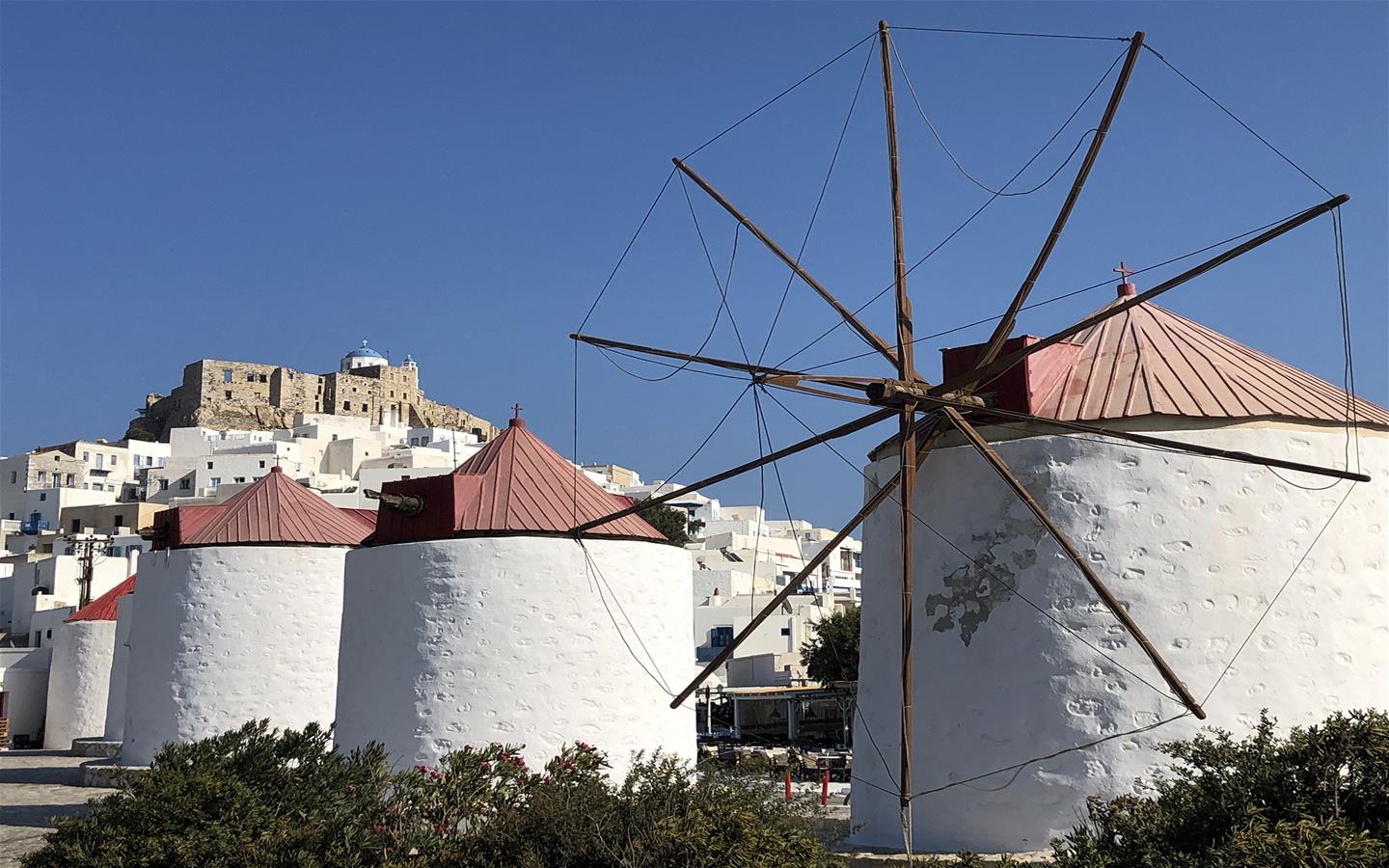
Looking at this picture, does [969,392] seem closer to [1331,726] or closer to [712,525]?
[1331,726]

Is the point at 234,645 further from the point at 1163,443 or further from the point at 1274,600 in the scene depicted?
the point at 1274,600

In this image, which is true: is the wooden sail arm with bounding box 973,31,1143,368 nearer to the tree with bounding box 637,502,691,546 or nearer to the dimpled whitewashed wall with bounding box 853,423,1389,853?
the dimpled whitewashed wall with bounding box 853,423,1389,853

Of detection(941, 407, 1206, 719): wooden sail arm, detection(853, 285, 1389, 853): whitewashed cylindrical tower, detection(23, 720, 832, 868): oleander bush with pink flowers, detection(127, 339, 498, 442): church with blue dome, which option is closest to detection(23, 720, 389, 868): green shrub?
detection(23, 720, 832, 868): oleander bush with pink flowers

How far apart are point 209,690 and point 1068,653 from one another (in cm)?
1313

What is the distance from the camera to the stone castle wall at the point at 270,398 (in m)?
78.5

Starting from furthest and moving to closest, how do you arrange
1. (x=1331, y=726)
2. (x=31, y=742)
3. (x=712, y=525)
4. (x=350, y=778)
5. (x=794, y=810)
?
(x=712, y=525) < (x=31, y=742) < (x=350, y=778) < (x=794, y=810) < (x=1331, y=726)

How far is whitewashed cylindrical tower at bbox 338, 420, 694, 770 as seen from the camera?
45.1 ft

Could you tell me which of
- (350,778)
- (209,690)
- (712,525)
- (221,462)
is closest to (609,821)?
(350,778)

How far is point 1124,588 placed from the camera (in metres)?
10.0

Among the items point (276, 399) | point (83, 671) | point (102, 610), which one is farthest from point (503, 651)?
point (276, 399)

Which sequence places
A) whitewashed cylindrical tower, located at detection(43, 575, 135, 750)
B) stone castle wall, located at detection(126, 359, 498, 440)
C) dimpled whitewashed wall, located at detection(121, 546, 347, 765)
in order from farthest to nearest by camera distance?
1. stone castle wall, located at detection(126, 359, 498, 440)
2. whitewashed cylindrical tower, located at detection(43, 575, 135, 750)
3. dimpled whitewashed wall, located at detection(121, 546, 347, 765)

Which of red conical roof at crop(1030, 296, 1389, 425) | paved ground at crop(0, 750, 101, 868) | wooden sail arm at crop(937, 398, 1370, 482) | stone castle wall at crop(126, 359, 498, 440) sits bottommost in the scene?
paved ground at crop(0, 750, 101, 868)

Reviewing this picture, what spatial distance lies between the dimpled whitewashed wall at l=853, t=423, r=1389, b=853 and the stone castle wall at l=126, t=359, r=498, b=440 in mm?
72141

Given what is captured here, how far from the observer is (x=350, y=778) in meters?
10.3
